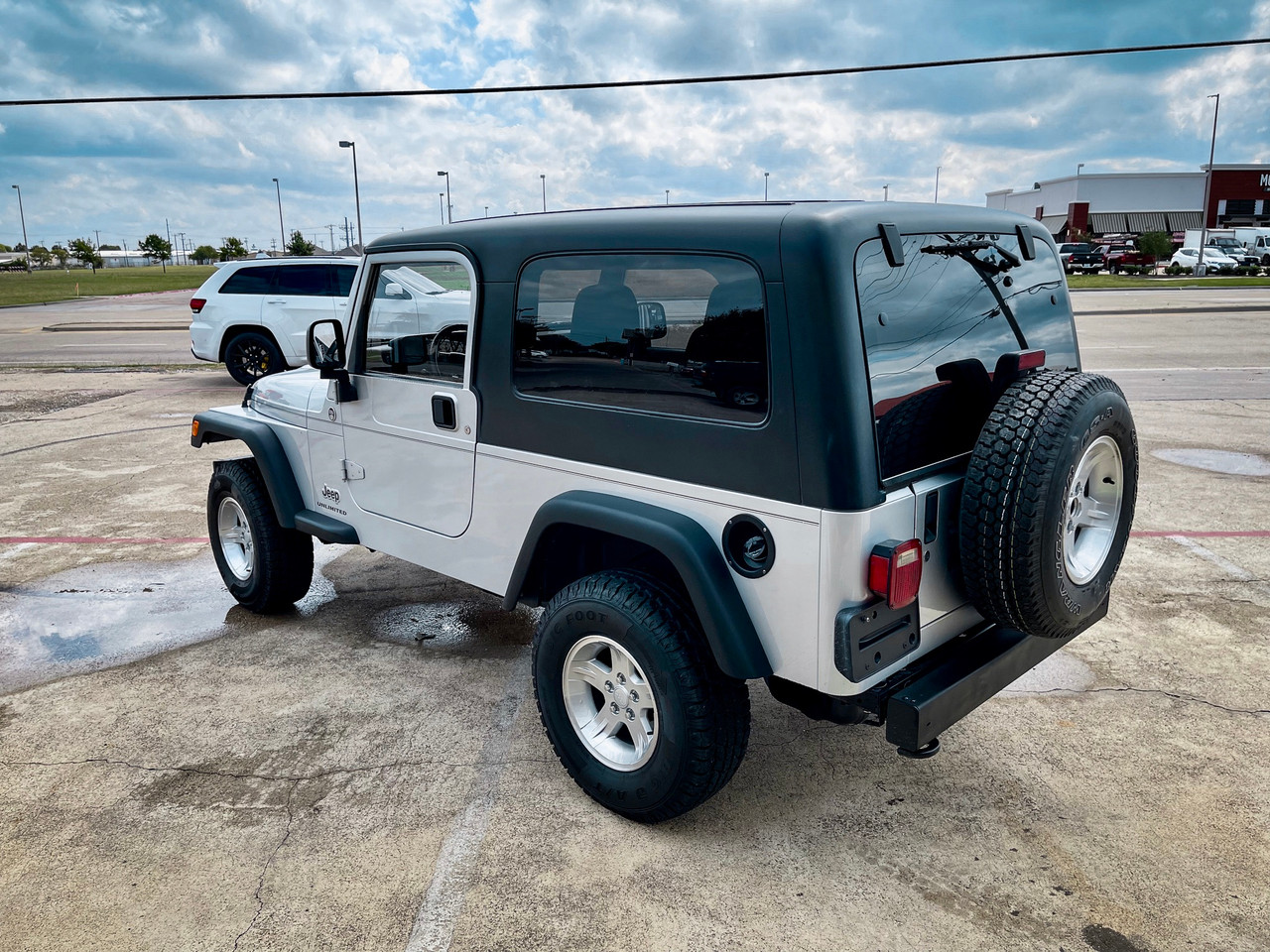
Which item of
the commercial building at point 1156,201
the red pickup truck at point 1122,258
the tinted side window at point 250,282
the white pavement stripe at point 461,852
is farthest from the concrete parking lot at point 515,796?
the commercial building at point 1156,201

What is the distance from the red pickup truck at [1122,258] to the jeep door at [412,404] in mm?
48646

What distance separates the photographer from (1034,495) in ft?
8.68

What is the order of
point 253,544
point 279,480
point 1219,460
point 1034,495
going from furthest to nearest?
point 1219,460 → point 253,544 → point 279,480 → point 1034,495

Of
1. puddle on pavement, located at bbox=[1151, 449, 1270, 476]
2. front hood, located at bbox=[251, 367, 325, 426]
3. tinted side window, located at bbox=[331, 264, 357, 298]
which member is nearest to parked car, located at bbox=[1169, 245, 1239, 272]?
puddle on pavement, located at bbox=[1151, 449, 1270, 476]

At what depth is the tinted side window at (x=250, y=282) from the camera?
12.7m

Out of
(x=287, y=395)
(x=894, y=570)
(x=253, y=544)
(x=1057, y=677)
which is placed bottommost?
(x=1057, y=677)

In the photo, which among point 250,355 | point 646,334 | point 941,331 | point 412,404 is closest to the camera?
point 941,331

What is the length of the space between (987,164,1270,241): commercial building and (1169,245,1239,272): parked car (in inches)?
1168

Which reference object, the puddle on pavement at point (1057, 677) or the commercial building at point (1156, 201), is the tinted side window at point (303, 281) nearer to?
the puddle on pavement at point (1057, 677)

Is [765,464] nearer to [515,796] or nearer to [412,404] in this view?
[515,796]

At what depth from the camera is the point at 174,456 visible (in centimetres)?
885

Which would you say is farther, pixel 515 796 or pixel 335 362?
pixel 335 362

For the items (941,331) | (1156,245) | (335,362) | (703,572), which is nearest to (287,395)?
(335,362)

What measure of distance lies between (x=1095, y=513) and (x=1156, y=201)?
86479mm
